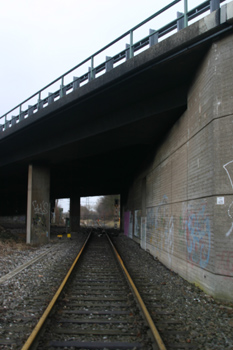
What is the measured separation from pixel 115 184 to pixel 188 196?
84.5ft

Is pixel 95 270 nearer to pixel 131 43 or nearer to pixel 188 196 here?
pixel 188 196

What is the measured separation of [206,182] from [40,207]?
15024 millimetres

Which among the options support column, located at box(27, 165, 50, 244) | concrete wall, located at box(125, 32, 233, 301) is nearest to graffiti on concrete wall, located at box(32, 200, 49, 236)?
support column, located at box(27, 165, 50, 244)

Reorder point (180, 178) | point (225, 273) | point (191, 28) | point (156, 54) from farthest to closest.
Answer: point (180, 178) → point (156, 54) → point (191, 28) → point (225, 273)

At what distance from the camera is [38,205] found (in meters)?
20.1

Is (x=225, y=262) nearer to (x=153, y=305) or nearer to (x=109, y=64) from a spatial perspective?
(x=153, y=305)

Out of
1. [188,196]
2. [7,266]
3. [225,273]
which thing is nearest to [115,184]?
[7,266]

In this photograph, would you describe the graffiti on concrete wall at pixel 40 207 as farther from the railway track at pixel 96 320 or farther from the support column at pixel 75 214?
the support column at pixel 75 214

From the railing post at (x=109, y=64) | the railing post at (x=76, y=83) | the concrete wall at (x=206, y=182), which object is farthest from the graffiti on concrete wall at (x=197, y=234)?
the railing post at (x=76, y=83)

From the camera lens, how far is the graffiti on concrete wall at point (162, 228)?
1052 centimetres

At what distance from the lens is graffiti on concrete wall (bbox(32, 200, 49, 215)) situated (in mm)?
19906

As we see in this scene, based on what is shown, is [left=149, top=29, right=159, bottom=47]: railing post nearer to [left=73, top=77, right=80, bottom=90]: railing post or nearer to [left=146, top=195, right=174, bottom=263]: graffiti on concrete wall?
[left=73, top=77, right=80, bottom=90]: railing post

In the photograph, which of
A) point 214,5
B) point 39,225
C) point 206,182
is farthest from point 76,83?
point 39,225

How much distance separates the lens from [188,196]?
8.64 metres
